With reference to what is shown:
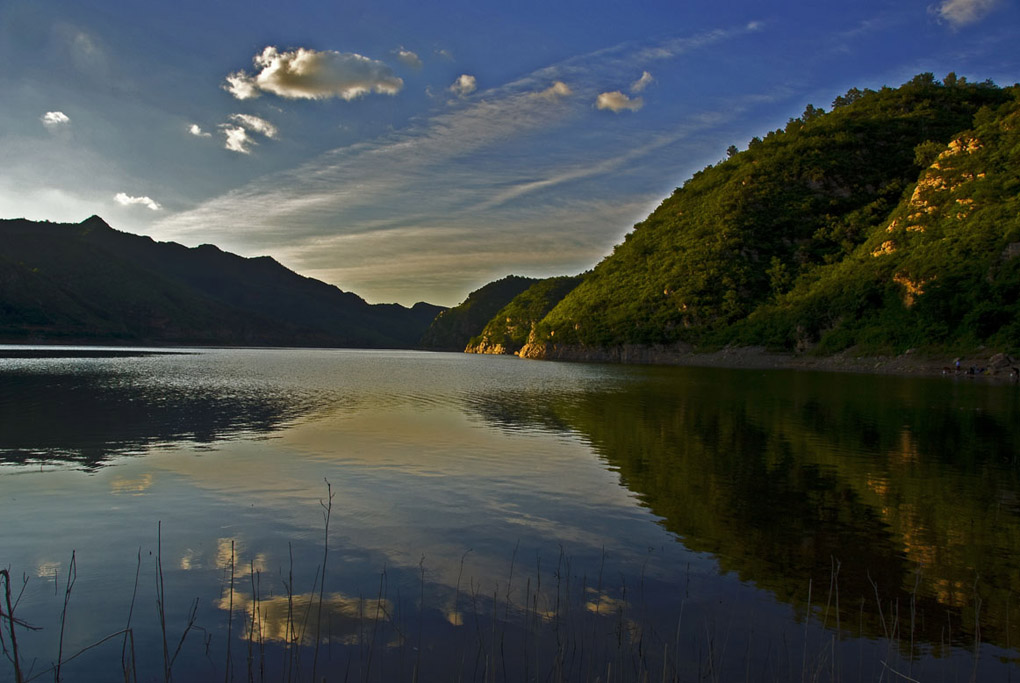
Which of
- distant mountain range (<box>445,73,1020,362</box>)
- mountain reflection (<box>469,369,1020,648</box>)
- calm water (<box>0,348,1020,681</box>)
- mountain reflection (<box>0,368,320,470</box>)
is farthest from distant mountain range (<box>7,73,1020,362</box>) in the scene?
mountain reflection (<box>0,368,320,470</box>)

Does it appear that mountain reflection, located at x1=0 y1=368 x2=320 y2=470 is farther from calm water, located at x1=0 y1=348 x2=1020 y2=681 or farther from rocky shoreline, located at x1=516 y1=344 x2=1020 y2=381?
rocky shoreline, located at x1=516 y1=344 x2=1020 y2=381

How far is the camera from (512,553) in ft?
40.7

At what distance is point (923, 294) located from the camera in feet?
280

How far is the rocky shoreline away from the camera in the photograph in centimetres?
7250

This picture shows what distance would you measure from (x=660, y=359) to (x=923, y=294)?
53.0 meters

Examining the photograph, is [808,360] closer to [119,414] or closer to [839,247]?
[839,247]

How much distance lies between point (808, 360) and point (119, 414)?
313 ft

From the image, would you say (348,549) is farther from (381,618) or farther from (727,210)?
(727,210)

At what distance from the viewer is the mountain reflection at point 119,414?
2358 cm

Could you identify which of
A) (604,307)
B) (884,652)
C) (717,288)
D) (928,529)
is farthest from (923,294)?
(884,652)

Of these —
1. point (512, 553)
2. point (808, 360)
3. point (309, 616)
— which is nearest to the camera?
point (309, 616)

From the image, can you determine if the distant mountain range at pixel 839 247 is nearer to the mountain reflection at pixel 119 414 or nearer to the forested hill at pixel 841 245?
the forested hill at pixel 841 245

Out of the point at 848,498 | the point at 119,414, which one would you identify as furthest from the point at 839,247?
the point at 119,414

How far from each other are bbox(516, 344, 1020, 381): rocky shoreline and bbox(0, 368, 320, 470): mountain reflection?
245 feet
